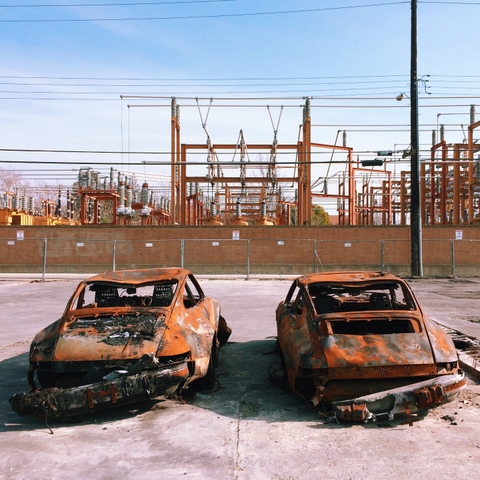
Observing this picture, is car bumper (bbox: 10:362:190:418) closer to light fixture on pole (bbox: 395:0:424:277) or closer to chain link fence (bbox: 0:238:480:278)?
light fixture on pole (bbox: 395:0:424:277)

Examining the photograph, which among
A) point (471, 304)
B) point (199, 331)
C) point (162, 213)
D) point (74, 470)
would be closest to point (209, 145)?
point (162, 213)

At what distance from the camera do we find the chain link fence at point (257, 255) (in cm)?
2562

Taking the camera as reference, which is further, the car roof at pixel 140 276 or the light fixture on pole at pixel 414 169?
the light fixture on pole at pixel 414 169

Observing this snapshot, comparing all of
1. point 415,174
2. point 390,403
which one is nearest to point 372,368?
point 390,403

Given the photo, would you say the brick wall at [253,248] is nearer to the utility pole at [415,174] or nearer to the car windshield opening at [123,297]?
the utility pole at [415,174]

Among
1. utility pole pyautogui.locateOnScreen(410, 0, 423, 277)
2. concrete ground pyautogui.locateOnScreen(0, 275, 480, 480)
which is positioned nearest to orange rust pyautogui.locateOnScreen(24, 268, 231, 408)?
concrete ground pyautogui.locateOnScreen(0, 275, 480, 480)

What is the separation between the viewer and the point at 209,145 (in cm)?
2750

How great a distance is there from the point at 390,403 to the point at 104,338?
289cm

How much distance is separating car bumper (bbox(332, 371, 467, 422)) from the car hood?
1945 mm

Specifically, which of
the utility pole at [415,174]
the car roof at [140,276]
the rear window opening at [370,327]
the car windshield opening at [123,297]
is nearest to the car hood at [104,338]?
the car roof at [140,276]

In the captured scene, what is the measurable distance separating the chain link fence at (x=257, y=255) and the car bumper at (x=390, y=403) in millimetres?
20910

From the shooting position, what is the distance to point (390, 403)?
4.36m

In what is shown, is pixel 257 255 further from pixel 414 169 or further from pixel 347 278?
pixel 347 278

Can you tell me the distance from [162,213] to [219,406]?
3730 cm
